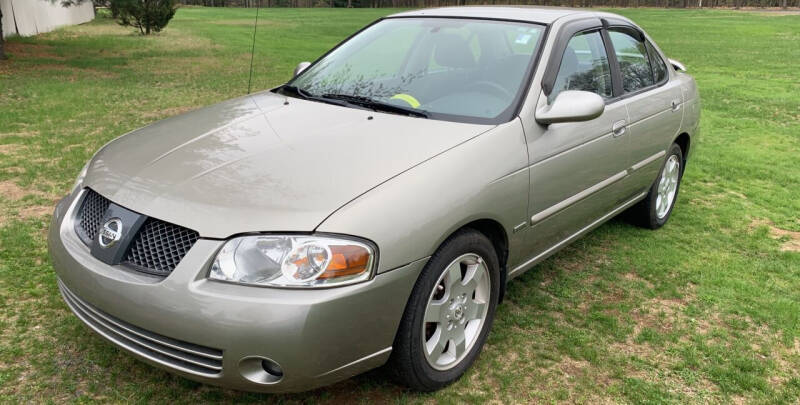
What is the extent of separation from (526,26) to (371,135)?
135 centimetres

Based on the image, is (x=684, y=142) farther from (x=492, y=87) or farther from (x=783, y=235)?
(x=492, y=87)

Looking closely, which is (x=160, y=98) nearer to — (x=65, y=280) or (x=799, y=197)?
(x=65, y=280)

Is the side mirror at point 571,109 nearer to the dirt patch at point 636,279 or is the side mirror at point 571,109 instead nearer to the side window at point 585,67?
the side window at point 585,67

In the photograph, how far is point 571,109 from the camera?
3.12m

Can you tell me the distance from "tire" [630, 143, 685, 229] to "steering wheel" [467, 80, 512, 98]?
6.49 ft

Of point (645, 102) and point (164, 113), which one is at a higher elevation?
point (645, 102)

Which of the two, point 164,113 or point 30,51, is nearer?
point 164,113

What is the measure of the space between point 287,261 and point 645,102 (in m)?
2.95

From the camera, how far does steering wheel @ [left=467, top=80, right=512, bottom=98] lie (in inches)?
129

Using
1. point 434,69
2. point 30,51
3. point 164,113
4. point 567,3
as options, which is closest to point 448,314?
point 434,69

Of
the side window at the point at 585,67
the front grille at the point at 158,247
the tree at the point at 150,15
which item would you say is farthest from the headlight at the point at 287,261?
the tree at the point at 150,15

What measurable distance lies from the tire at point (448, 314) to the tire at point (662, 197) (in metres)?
2.23

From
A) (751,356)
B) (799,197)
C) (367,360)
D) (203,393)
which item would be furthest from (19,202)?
(799,197)

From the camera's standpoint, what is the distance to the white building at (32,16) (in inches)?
720
